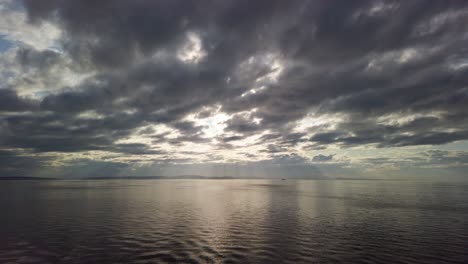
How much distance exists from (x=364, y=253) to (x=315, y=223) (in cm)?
2157

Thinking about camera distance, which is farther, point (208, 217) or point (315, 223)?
point (208, 217)

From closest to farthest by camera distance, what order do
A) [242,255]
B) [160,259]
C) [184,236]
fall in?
[160,259] < [242,255] < [184,236]

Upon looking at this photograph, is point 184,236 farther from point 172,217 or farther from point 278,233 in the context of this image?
point 172,217

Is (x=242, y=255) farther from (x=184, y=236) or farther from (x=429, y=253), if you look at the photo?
(x=429, y=253)

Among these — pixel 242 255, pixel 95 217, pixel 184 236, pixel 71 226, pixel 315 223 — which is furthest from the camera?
pixel 95 217

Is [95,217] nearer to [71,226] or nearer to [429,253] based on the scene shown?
[71,226]

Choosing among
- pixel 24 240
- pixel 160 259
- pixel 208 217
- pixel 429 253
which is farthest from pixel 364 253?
pixel 24 240

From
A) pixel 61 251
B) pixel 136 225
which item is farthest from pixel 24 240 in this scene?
pixel 136 225

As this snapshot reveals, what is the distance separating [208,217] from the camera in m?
66.9

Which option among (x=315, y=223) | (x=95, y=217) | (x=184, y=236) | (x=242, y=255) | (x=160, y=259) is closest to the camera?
(x=160, y=259)

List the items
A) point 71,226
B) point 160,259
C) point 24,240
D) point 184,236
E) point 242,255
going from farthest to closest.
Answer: point 71,226
point 184,236
point 24,240
point 242,255
point 160,259

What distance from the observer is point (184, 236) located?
4581cm

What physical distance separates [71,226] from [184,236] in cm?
2464

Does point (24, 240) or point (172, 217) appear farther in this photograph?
point (172, 217)
